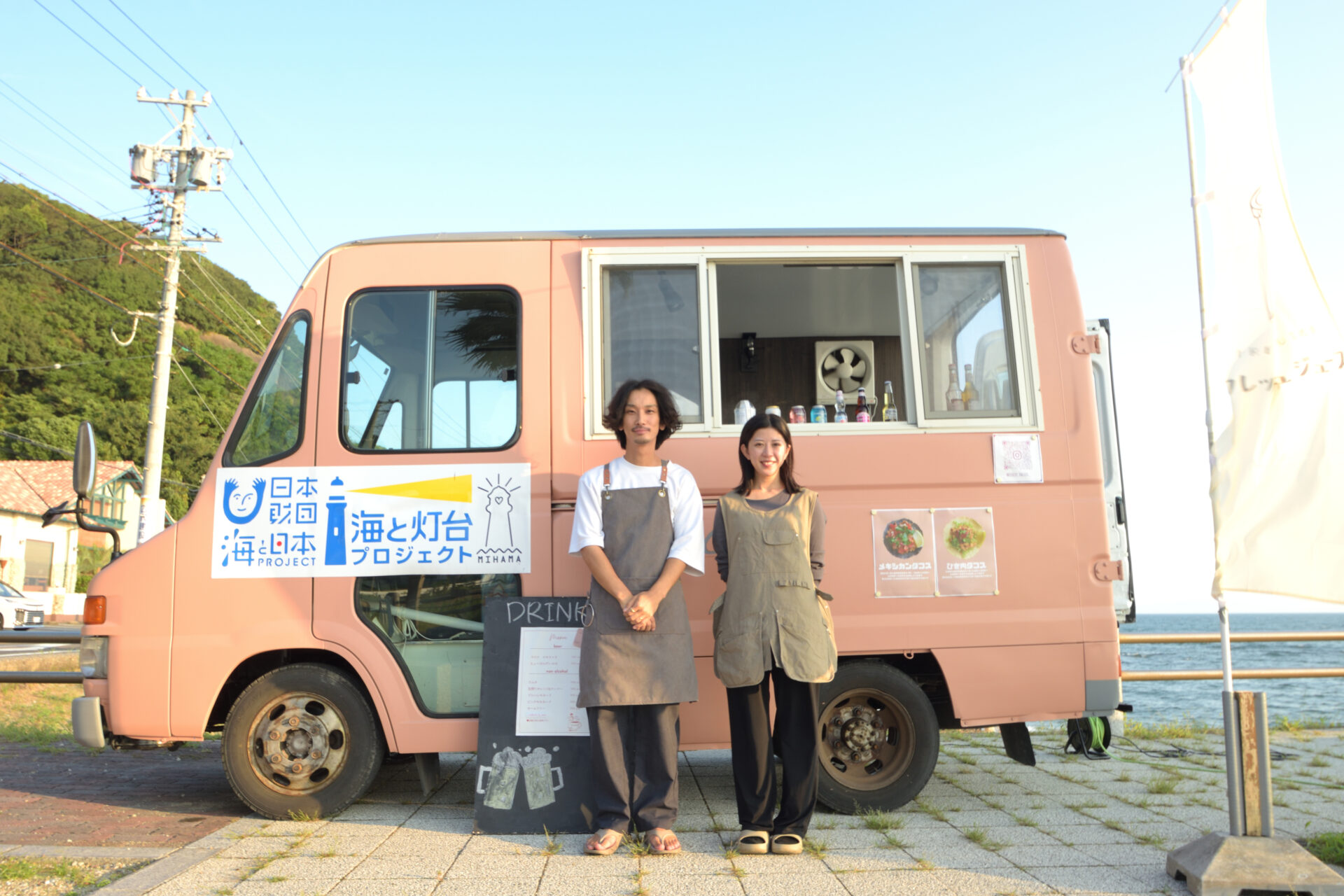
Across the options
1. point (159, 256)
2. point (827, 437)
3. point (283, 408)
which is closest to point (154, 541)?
point (283, 408)

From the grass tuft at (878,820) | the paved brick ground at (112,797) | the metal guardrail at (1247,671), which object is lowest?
the grass tuft at (878,820)

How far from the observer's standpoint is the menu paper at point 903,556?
472cm

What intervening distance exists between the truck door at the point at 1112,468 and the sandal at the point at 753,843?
7.64ft

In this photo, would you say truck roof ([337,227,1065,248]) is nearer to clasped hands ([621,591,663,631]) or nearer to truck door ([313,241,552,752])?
truck door ([313,241,552,752])

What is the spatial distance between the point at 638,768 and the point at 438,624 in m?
1.28

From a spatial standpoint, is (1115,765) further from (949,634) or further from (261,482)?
(261,482)

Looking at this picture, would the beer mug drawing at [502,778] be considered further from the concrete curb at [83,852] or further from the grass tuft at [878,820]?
the grass tuft at [878,820]

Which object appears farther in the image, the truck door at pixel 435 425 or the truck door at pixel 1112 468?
the truck door at pixel 1112 468

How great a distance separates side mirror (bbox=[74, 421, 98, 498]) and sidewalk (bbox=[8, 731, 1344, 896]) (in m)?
1.80

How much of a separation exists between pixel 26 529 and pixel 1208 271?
151 ft

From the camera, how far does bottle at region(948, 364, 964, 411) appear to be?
4.95m

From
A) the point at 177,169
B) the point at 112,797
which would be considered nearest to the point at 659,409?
the point at 112,797

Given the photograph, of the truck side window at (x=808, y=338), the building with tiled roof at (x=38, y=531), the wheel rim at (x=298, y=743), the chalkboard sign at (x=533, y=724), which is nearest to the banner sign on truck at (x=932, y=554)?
the truck side window at (x=808, y=338)

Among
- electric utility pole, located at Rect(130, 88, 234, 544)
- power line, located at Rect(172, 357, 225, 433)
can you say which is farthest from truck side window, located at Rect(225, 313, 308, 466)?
power line, located at Rect(172, 357, 225, 433)
